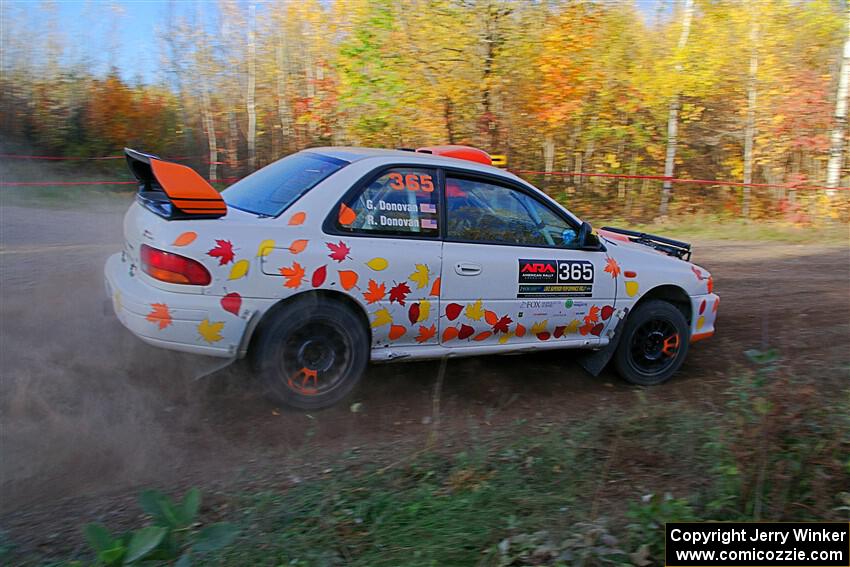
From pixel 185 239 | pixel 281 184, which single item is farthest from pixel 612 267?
pixel 185 239

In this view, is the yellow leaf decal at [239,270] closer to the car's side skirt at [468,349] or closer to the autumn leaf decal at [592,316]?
the car's side skirt at [468,349]

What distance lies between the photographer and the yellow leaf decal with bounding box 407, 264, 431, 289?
4684 mm

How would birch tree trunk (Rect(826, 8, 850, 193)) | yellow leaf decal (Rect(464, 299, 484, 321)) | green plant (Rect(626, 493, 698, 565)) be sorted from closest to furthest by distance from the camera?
green plant (Rect(626, 493, 698, 565)), yellow leaf decal (Rect(464, 299, 484, 321)), birch tree trunk (Rect(826, 8, 850, 193))

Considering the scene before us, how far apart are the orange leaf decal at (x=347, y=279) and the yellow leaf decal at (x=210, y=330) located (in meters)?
0.78

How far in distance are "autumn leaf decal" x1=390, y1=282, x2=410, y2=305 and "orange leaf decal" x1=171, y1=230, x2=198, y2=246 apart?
128cm

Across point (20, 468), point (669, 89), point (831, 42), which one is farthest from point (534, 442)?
point (831, 42)

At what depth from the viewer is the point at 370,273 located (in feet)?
15.0

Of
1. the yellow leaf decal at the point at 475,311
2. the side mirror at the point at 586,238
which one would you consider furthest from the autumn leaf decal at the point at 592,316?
the yellow leaf decal at the point at 475,311

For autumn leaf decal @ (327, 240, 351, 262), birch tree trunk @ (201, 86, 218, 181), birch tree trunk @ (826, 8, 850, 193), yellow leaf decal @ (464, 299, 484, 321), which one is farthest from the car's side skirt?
birch tree trunk @ (826, 8, 850, 193)

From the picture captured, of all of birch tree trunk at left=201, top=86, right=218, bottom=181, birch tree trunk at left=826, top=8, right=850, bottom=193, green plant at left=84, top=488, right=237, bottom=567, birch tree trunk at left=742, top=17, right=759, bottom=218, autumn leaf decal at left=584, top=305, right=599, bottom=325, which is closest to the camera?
green plant at left=84, top=488, right=237, bottom=567

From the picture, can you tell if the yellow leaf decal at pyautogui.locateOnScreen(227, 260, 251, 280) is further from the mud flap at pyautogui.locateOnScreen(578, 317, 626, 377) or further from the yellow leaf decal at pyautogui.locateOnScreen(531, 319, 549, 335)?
the mud flap at pyautogui.locateOnScreen(578, 317, 626, 377)

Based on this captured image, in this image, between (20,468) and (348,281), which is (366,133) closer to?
(348,281)

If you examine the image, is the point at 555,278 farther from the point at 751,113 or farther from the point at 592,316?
the point at 751,113

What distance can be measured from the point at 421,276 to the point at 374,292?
1.12 ft
